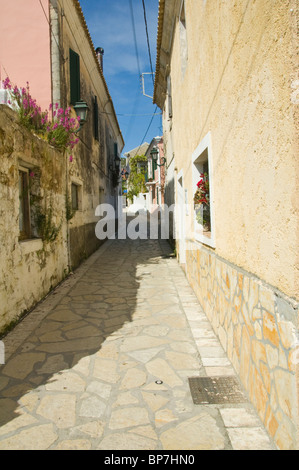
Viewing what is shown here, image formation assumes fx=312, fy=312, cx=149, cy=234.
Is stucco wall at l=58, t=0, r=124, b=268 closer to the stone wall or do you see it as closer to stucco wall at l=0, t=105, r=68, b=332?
stucco wall at l=0, t=105, r=68, b=332

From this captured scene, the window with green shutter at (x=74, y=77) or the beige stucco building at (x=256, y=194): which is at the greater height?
the window with green shutter at (x=74, y=77)

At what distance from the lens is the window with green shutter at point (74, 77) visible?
8078mm

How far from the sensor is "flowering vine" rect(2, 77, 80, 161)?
236 inches

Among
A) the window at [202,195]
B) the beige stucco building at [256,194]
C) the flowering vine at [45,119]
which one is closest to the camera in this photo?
the beige stucco building at [256,194]

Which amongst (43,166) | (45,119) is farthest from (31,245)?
(45,119)

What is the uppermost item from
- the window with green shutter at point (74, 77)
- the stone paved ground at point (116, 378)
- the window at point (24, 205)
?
the window with green shutter at point (74, 77)

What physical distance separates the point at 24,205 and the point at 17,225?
1.07 meters

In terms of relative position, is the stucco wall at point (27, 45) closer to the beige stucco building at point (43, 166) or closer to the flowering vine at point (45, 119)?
the beige stucco building at point (43, 166)

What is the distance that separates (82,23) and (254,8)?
25.9ft

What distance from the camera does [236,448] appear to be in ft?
6.95

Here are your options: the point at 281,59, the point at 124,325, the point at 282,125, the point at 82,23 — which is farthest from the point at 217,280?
the point at 82,23

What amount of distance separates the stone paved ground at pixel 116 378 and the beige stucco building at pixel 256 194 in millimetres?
340

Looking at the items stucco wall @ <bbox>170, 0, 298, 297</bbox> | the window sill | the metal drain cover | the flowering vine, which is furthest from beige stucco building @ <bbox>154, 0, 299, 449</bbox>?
the flowering vine

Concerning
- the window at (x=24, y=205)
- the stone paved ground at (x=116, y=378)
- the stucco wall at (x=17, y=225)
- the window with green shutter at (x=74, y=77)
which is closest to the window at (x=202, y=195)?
the stone paved ground at (x=116, y=378)
